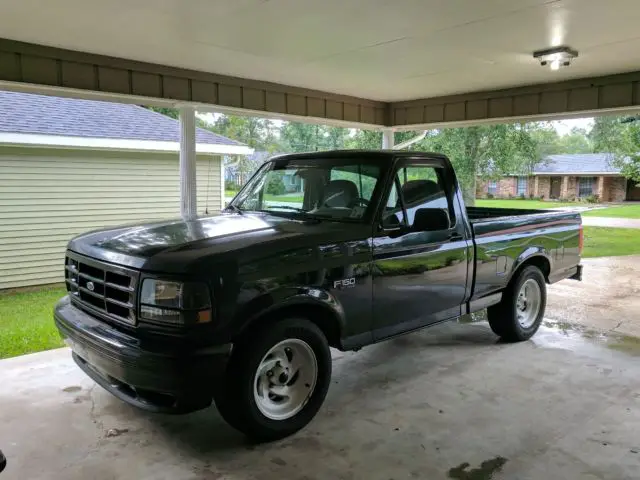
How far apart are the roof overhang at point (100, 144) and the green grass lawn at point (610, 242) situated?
30.7 feet

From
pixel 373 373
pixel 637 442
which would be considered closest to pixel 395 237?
pixel 373 373

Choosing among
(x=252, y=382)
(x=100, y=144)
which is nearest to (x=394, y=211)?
(x=252, y=382)

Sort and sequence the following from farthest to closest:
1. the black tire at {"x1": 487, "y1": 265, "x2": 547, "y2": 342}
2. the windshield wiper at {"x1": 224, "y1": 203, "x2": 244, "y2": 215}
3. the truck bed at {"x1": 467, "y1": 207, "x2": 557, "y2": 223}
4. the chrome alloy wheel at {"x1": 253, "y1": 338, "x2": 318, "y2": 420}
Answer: the truck bed at {"x1": 467, "y1": 207, "x2": 557, "y2": 223}
the black tire at {"x1": 487, "y1": 265, "x2": 547, "y2": 342}
the windshield wiper at {"x1": 224, "y1": 203, "x2": 244, "y2": 215}
the chrome alloy wheel at {"x1": 253, "y1": 338, "x2": 318, "y2": 420}

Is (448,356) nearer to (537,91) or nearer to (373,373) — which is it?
(373,373)

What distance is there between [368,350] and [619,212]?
23735mm

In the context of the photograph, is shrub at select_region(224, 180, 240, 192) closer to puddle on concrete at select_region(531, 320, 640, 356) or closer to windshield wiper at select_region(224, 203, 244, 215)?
windshield wiper at select_region(224, 203, 244, 215)

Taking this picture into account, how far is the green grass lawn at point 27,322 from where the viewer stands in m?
5.90

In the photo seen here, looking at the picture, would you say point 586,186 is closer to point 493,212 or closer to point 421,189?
point 493,212

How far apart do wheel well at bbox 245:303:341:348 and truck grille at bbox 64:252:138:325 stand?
0.73m

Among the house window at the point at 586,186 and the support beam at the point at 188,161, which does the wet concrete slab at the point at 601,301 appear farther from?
the house window at the point at 586,186

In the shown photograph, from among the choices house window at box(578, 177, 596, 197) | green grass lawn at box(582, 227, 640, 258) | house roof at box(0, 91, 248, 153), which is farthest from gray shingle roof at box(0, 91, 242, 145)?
house window at box(578, 177, 596, 197)

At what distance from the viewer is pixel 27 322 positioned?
7129mm

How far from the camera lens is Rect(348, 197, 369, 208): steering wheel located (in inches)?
155

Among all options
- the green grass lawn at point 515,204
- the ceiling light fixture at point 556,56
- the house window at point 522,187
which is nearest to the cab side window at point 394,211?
the ceiling light fixture at point 556,56
